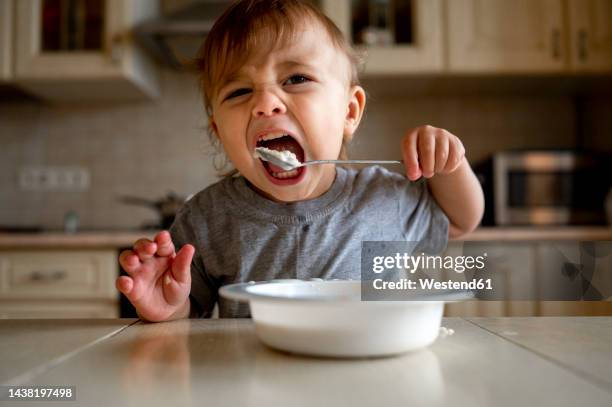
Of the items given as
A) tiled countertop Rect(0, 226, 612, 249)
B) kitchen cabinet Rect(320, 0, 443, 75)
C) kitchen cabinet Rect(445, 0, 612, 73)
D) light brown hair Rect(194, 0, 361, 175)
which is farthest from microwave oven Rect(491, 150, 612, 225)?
light brown hair Rect(194, 0, 361, 175)

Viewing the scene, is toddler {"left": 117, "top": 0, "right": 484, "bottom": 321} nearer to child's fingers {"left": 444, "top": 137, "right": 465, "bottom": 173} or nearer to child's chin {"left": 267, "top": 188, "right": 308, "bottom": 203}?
child's chin {"left": 267, "top": 188, "right": 308, "bottom": 203}

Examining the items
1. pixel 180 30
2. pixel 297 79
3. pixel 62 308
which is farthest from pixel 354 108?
pixel 62 308

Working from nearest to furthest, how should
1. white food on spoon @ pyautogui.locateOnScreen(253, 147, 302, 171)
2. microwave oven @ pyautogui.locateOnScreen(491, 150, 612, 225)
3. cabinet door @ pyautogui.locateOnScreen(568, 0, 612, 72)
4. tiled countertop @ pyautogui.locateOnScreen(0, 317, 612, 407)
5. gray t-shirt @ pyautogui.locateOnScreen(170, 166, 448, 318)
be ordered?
tiled countertop @ pyautogui.locateOnScreen(0, 317, 612, 407)
white food on spoon @ pyautogui.locateOnScreen(253, 147, 302, 171)
gray t-shirt @ pyautogui.locateOnScreen(170, 166, 448, 318)
microwave oven @ pyautogui.locateOnScreen(491, 150, 612, 225)
cabinet door @ pyautogui.locateOnScreen(568, 0, 612, 72)

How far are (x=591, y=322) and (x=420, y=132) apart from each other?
0.92ft

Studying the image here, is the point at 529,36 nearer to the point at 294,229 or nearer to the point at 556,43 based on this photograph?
the point at 556,43

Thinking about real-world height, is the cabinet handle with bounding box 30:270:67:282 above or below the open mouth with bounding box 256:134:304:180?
below

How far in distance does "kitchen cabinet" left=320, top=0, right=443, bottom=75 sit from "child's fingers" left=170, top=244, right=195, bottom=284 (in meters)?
1.49

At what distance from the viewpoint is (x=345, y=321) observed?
1.22ft

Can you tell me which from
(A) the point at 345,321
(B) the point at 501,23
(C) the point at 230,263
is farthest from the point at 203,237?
(B) the point at 501,23

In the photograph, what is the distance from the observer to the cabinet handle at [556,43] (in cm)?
197

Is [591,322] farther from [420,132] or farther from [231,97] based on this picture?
[231,97]

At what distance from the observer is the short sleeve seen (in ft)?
2.81

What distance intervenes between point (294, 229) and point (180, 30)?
4.28ft

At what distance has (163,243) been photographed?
23.5 inches
